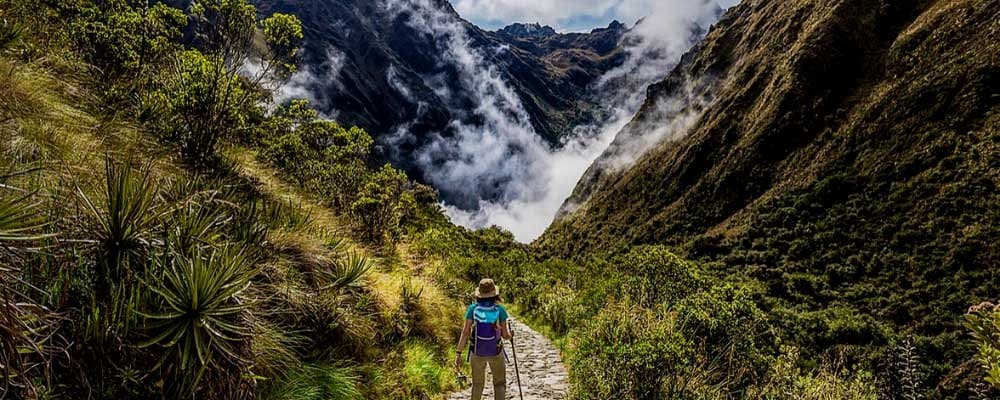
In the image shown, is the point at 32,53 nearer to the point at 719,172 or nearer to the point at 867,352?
the point at 867,352

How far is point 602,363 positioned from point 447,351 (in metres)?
3.12

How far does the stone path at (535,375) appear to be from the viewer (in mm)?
7891

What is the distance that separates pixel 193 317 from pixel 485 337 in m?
3.30

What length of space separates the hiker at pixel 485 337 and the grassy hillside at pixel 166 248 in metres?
1.14

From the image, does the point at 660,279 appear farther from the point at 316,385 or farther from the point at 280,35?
the point at 280,35

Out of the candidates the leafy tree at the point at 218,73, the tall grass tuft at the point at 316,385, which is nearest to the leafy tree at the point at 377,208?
the leafy tree at the point at 218,73

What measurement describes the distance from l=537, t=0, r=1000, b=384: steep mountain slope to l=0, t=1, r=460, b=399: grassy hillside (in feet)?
217

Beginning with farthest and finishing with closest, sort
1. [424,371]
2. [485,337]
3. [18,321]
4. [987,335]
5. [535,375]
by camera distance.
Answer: [535,375] → [424,371] → [485,337] → [987,335] → [18,321]

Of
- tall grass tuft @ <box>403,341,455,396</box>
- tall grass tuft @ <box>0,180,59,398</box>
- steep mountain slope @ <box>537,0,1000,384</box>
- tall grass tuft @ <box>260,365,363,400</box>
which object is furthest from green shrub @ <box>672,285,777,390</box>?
steep mountain slope @ <box>537,0,1000,384</box>

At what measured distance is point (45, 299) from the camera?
9.29 feet

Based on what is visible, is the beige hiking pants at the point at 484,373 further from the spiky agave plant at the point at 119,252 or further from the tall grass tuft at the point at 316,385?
the spiky agave plant at the point at 119,252

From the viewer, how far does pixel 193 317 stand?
10.7ft

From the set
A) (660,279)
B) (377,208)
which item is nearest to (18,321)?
(377,208)

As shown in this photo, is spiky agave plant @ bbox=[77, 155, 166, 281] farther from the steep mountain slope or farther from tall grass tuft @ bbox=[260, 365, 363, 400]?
the steep mountain slope
